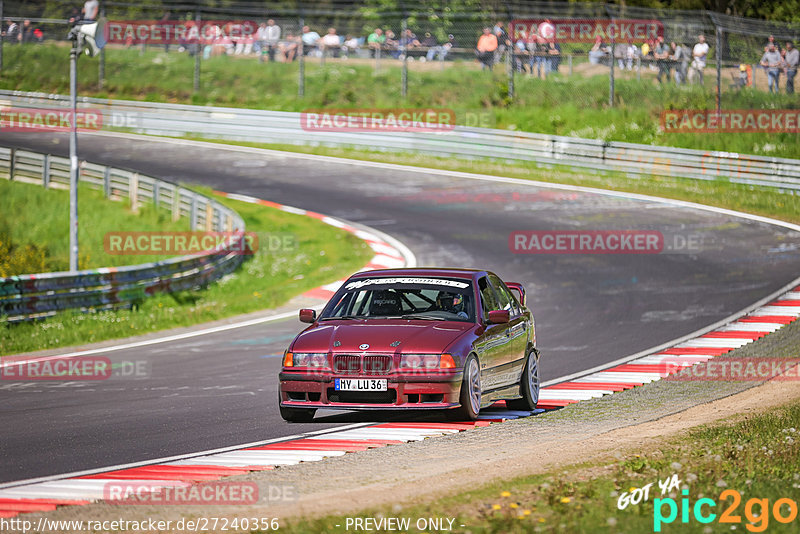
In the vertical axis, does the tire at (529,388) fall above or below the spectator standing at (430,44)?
below

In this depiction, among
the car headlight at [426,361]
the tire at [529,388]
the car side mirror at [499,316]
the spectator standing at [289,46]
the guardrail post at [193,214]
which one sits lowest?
the guardrail post at [193,214]

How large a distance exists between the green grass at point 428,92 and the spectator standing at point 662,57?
36 cm

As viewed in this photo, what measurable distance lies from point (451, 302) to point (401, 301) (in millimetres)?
483

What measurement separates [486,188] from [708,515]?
78.4ft

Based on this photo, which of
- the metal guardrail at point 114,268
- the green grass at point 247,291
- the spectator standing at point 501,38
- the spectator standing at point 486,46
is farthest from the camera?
the spectator standing at point 486,46

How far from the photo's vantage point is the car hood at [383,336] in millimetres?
9719

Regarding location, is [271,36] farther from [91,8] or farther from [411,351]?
[411,351]

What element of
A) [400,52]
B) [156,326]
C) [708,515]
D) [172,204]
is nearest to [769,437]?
[708,515]

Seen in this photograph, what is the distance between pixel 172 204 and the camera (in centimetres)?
2800

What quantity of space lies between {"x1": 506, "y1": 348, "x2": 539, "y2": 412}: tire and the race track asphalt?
1.68m

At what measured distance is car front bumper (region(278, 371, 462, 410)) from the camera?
962 centimetres

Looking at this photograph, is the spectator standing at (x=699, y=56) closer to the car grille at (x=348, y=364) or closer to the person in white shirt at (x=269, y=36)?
the person in white shirt at (x=269, y=36)

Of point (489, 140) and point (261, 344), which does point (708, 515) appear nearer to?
point (261, 344)

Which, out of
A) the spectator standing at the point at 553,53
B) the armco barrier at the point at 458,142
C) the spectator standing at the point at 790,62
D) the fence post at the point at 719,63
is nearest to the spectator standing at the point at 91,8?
the armco barrier at the point at 458,142
